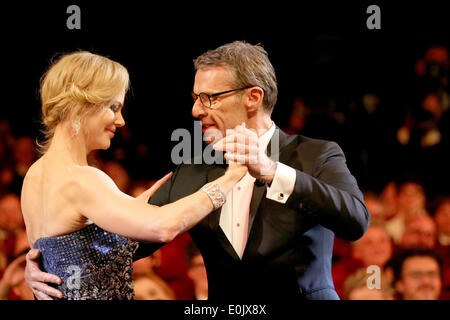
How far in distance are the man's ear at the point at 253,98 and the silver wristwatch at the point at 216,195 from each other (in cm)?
49

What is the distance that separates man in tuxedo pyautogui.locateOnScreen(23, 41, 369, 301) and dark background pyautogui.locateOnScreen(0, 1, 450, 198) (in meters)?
0.49

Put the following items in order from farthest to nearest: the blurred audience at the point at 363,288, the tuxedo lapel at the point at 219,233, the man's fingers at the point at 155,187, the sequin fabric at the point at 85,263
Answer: the blurred audience at the point at 363,288
the man's fingers at the point at 155,187
the tuxedo lapel at the point at 219,233
the sequin fabric at the point at 85,263

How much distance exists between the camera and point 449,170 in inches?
117

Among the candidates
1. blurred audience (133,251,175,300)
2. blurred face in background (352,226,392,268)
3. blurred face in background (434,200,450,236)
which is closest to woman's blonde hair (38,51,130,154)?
blurred audience (133,251,175,300)

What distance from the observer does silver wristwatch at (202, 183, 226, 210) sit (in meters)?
1.48

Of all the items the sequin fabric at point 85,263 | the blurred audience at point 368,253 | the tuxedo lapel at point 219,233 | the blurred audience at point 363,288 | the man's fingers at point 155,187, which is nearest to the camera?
the sequin fabric at point 85,263

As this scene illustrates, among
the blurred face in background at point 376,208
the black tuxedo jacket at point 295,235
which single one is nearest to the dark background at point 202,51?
the blurred face in background at point 376,208

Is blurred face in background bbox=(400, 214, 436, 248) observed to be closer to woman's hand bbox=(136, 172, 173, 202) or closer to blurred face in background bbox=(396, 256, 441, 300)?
blurred face in background bbox=(396, 256, 441, 300)

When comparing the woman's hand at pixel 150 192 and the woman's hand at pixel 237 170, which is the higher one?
the woman's hand at pixel 237 170

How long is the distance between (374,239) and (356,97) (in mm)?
829

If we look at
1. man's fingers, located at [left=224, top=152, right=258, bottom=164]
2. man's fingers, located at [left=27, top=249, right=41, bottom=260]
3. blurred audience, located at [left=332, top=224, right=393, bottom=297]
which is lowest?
blurred audience, located at [left=332, top=224, right=393, bottom=297]

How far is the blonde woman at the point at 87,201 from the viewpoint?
1.43m

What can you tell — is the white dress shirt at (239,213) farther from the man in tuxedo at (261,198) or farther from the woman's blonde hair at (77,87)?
the woman's blonde hair at (77,87)

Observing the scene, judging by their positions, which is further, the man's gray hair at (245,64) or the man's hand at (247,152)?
the man's gray hair at (245,64)
